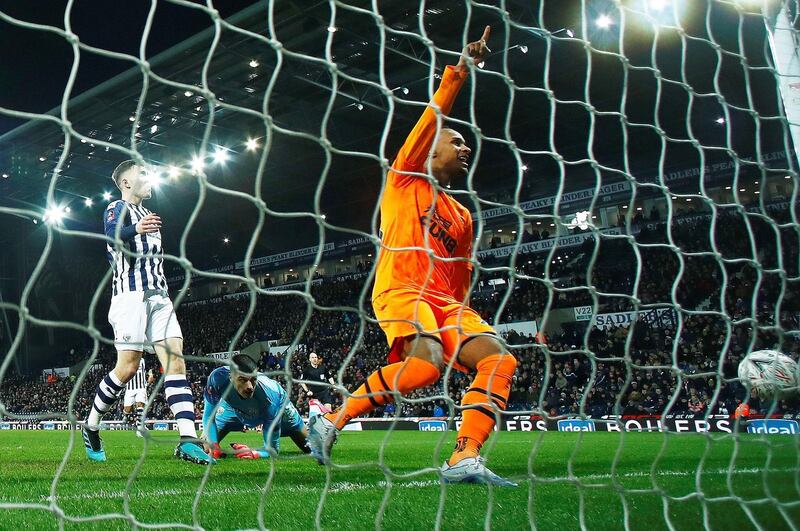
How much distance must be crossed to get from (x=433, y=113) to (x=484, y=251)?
801 inches

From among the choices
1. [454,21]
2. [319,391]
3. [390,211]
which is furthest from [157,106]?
[390,211]

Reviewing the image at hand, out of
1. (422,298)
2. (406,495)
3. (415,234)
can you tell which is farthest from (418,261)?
(406,495)

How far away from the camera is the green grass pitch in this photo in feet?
7.33

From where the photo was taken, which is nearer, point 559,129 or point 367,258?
point 559,129

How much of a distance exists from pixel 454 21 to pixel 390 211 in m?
11.7

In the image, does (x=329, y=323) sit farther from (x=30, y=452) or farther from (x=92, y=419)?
(x=92, y=419)

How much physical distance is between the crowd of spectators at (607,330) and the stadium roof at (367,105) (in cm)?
266

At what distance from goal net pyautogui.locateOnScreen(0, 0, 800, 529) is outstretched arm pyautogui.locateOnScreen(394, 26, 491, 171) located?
104mm

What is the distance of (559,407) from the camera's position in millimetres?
13375

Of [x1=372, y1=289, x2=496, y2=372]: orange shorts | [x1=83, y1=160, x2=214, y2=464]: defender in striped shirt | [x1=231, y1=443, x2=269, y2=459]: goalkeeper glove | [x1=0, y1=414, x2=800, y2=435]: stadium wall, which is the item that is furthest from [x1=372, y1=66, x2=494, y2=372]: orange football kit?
[x1=0, y1=414, x2=800, y2=435]: stadium wall

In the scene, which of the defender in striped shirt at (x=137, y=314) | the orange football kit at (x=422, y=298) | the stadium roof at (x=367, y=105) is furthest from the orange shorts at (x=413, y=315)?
the stadium roof at (x=367, y=105)

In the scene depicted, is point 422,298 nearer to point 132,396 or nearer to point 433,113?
point 433,113

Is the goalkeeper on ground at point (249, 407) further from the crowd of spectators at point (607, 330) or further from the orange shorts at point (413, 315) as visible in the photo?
the crowd of spectators at point (607, 330)

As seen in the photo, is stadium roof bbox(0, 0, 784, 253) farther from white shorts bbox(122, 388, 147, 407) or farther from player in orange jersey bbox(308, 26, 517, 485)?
player in orange jersey bbox(308, 26, 517, 485)
